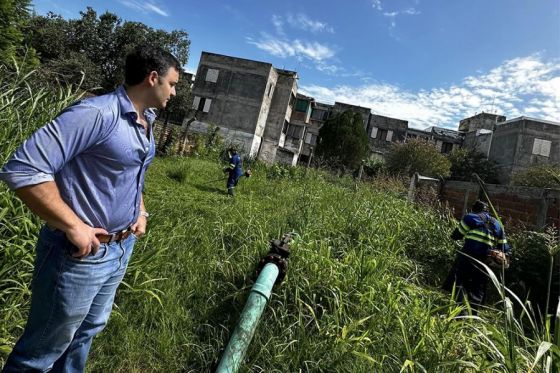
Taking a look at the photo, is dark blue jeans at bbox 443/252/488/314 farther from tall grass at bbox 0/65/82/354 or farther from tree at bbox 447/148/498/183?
tree at bbox 447/148/498/183

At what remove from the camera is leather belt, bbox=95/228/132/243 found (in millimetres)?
1577

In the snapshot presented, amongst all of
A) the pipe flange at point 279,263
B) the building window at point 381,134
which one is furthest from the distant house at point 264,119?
the pipe flange at point 279,263

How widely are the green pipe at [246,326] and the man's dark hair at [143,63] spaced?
67.0 inches

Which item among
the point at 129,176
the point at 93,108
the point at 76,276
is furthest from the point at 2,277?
the point at 93,108

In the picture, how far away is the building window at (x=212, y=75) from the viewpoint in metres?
30.8

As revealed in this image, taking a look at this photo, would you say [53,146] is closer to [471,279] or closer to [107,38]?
[471,279]

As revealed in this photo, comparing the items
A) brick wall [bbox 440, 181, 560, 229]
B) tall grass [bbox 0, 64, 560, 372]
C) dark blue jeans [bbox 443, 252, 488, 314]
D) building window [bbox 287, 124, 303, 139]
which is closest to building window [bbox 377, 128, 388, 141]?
building window [bbox 287, 124, 303, 139]

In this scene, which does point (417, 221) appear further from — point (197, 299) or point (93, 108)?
point (93, 108)

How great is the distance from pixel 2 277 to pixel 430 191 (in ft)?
29.7

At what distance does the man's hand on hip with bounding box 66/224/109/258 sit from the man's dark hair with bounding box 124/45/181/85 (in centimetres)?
74

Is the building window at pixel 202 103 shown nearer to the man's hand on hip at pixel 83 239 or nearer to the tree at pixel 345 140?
the tree at pixel 345 140

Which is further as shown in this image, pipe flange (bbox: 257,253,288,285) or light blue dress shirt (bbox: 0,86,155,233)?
pipe flange (bbox: 257,253,288,285)

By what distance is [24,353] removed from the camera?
1.54 m

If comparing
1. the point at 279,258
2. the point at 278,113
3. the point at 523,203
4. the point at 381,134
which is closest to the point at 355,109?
the point at 381,134
